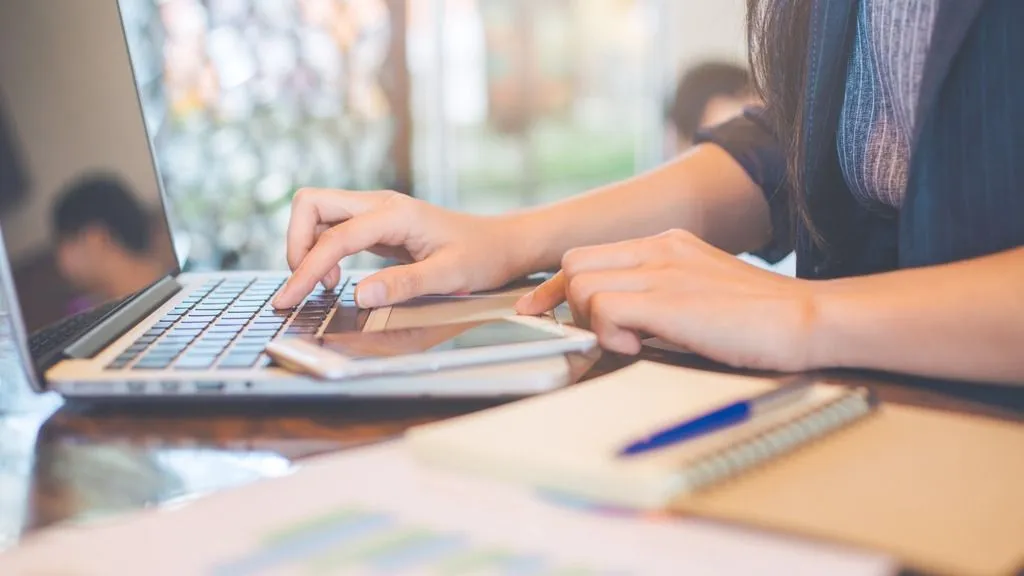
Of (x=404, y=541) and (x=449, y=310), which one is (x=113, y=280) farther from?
(x=404, y=541)

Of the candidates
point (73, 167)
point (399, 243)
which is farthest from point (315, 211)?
point (73, 167)

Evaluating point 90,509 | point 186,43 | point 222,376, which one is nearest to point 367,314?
point 222,376

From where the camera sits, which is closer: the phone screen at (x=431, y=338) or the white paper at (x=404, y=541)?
the white paper at (x=404, y=541)

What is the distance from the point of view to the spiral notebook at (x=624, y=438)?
12.6 inches

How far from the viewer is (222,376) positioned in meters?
0.47

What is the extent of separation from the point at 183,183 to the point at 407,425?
9.38 feet

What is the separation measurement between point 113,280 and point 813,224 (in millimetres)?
554

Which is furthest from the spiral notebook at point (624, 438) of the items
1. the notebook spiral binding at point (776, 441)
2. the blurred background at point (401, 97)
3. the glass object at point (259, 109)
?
the glass object at point (259, 109)

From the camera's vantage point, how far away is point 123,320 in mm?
628

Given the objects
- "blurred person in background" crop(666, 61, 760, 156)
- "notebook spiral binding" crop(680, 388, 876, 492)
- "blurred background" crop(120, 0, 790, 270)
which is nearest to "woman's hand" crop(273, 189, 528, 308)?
"notebook spiral binding" crop(680, 388, 876, 492)

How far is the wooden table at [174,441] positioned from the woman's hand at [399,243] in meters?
0.19

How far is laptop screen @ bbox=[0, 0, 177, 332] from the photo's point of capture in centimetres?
56

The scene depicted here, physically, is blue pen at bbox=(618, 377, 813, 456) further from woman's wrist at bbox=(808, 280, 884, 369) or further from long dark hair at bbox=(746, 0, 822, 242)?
long dark hair at bbox=(746, 0, 822, 242)

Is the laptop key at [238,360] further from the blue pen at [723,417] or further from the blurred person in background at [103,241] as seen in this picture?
the blue pen at [723,417]
